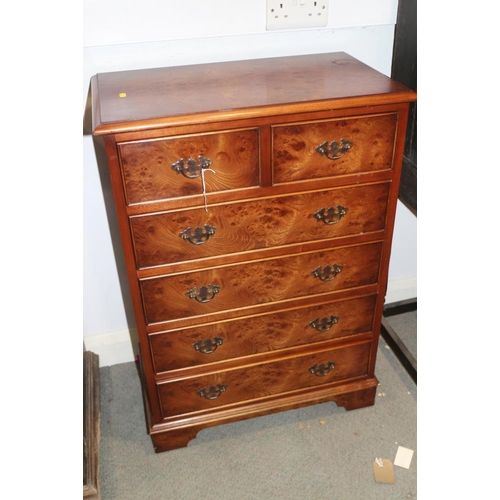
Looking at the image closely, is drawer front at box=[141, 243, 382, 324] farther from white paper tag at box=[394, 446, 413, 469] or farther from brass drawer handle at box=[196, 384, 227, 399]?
white paper tag at box=[394, 446, 413, 469]

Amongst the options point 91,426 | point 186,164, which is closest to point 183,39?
point 186,164

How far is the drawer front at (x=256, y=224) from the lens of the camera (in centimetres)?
145

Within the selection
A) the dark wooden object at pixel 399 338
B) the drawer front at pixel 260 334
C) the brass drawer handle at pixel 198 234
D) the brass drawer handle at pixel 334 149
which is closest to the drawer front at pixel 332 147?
the brass drawer handle at pixel 334 149

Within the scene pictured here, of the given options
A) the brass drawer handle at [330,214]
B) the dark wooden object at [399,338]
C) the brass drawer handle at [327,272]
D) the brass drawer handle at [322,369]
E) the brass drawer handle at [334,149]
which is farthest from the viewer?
the dark wooden object at [399,338]

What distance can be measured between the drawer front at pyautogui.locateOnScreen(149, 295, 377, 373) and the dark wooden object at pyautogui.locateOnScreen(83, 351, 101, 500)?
369mm

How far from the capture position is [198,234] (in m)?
1.47

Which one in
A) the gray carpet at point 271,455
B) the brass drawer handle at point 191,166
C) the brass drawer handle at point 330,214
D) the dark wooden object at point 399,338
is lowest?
the gray carpet at point 271,455

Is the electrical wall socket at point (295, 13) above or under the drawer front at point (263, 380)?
above

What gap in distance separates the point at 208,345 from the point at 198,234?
402mm

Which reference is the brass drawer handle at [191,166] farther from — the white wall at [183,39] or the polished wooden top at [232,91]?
the white wall at [183,39]

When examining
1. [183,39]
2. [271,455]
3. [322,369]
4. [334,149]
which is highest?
[183,39]

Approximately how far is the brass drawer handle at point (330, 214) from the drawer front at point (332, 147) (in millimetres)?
110

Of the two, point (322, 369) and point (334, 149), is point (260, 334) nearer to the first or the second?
point (322, 369)

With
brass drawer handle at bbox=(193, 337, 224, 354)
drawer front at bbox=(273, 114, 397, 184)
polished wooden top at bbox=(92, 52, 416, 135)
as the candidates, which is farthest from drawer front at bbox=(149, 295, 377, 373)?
polished wooden top at bbox=(92, 52, 416, 135)
